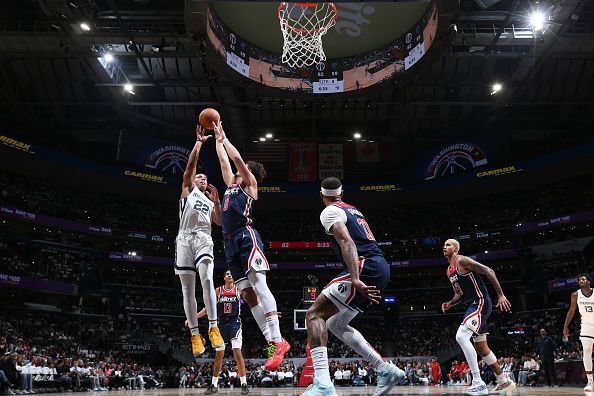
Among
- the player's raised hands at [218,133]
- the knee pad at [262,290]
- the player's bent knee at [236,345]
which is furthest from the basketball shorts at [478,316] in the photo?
the player's raised hands at [218,133]

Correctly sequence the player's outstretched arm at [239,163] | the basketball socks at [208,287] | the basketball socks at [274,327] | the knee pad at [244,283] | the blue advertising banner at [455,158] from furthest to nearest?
the blue advertising banner at [455,158] < the basketball socks at [208,287] < the knee pad at [244,283] < the player's outstretched arm at [239,163] < the basketball socks at [274,327]

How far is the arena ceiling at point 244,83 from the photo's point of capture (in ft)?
63.5

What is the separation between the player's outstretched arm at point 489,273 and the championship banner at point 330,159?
2587cm

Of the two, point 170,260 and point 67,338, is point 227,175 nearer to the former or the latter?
point 67,338

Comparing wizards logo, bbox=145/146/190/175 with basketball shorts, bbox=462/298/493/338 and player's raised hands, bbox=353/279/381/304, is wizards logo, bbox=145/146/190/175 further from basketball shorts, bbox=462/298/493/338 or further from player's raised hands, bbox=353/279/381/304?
player's raised hands, bbox=353/279/381/304

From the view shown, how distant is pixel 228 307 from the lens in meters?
10.0

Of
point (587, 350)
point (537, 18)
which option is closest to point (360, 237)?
point (587, 350)

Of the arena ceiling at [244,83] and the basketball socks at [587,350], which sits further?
the arena ceiling at [244,83]

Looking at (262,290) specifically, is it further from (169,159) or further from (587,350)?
(169,159)

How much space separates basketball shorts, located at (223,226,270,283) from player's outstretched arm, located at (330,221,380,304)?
52.0 inches

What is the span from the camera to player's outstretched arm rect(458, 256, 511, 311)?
6.98 metres

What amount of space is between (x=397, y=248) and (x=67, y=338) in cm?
2231

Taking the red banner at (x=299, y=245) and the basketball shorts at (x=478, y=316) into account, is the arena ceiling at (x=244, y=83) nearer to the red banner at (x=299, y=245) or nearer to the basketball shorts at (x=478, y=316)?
the red banner at (x=299, y=245)

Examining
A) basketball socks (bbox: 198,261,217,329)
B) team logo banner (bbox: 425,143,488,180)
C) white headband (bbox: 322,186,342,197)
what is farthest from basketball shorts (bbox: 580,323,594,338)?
A: team logo banner (bbox: 425,143,488,180)
